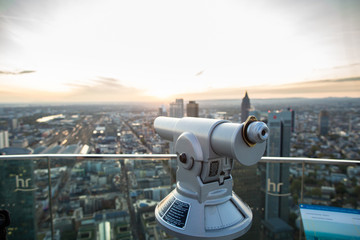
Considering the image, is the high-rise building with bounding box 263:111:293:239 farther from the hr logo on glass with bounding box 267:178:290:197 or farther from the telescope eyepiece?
the telescope eyepiece

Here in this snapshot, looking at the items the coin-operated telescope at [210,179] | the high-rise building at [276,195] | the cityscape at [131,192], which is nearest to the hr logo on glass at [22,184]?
the cityscape at [131,192]

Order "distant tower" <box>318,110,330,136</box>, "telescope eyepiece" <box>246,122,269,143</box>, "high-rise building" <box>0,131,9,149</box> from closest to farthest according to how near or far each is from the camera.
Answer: "telescope eyepiece" <box>246,122,269,143</box> → "high-rise building" <box>0,131,9,149</box> → "distant tower" <box>318,110,330,136</box>

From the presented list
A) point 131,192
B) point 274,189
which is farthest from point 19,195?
point 274,189

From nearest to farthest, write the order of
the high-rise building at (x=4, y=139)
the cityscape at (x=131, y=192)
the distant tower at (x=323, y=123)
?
the cityscape at (x=131, y=192) → the high-rise building at (x=4, y=139) → the distant tower at (x=323, y=123)

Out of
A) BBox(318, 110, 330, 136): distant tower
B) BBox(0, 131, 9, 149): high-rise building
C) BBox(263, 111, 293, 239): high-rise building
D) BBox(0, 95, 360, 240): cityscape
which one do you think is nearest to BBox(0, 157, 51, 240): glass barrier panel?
BBox(0, 95, 360, 240): cityscape

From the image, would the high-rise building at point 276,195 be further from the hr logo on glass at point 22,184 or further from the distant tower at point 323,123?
the distant tower at point 323,123

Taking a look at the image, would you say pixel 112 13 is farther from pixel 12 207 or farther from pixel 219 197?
pixel 219 197
